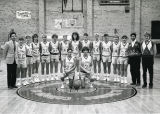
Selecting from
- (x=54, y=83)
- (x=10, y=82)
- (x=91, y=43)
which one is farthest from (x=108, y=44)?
(x=10, y=82)

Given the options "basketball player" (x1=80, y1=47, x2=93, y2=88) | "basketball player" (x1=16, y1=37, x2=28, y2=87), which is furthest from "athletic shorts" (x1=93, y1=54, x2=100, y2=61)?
"basketball player" (x1=16, y1=37, x2=28, y2=87)

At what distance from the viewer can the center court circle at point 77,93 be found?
7.31 metres

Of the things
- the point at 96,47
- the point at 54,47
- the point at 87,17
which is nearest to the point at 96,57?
the point at 96,47

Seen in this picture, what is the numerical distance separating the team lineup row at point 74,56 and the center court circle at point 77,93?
48cm

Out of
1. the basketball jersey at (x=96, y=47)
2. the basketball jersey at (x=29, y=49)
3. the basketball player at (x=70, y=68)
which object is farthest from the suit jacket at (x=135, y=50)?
the basketball jersey at (x=29, y=49)

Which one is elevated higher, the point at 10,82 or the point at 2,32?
the point at 2,32

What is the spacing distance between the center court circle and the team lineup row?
0.48m

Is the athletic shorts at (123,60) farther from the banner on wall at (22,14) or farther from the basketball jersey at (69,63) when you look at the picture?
the banner on wall at (22,14)

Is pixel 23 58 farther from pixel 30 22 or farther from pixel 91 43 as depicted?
pixel 30 22

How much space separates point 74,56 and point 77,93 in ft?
5.46

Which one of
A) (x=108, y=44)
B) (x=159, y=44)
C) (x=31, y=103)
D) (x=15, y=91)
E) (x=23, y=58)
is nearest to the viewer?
(x=31, y=103)

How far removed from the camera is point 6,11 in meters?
19.1

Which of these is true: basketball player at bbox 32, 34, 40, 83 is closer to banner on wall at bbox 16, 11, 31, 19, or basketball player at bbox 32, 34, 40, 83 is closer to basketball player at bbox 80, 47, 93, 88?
basketball player at bbox 80, 47, 93, 88

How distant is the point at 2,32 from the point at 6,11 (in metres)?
1.45
